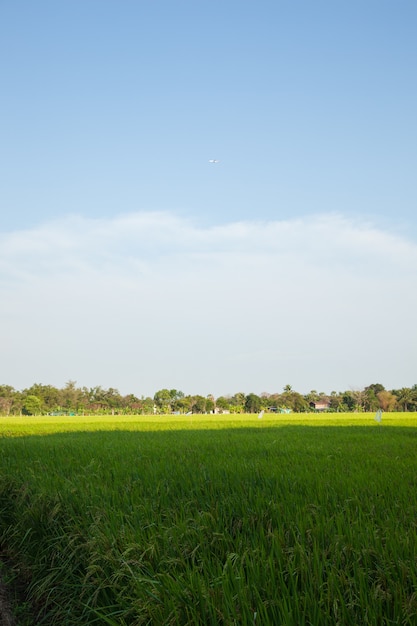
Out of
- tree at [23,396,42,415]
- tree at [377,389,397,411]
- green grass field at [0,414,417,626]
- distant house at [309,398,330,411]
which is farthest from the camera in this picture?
distant house at [309,398,330,411]

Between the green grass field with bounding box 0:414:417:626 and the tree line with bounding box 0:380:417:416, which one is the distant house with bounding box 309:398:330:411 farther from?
the green grass field with bounding box 0:414:417:626

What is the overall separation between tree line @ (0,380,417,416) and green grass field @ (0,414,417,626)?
128222mm

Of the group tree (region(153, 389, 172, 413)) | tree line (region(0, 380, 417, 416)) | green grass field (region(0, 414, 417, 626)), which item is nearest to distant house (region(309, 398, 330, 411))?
tree line (region(0, 380, 417, 416))

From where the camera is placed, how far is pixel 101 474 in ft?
25.2

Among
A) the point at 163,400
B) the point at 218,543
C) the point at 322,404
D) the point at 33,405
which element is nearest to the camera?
the point at 218,543

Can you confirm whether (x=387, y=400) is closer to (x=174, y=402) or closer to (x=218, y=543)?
(x=174, y=402)

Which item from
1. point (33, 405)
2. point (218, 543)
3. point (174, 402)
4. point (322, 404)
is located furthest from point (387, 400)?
point (218, 543)

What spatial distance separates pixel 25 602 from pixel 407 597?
305 centimetres

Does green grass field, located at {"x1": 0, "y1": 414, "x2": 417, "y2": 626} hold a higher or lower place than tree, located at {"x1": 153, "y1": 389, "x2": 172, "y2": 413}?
lower

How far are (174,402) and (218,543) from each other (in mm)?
145648

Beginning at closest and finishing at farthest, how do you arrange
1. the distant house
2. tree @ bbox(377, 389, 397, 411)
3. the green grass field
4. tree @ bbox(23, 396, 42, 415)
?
the green grass field
tree @ bbox(23, 396, 42, 415)
tree @ bbox(377, 389, 397, 411)
the distant house

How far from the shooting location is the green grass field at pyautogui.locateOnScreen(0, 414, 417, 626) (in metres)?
3.07

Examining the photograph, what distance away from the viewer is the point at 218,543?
420 centimetres

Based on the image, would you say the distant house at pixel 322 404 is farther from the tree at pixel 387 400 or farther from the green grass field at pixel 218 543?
the green grass field at pixel 218 543
